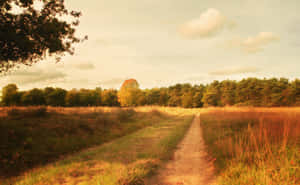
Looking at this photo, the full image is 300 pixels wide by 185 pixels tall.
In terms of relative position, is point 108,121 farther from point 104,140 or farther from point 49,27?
point 49,27

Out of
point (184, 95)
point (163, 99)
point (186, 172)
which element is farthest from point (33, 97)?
point (184, 95)

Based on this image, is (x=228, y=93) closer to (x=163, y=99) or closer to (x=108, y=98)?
(x=163, y=99)

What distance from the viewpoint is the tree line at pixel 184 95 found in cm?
4988

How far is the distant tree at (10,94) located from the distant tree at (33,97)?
1.77 metres

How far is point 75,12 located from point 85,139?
737 centimetres

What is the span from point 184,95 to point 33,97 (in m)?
63.9

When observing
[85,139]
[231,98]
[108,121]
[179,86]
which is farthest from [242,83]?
[85,139]

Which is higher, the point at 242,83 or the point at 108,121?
the point at 242,83

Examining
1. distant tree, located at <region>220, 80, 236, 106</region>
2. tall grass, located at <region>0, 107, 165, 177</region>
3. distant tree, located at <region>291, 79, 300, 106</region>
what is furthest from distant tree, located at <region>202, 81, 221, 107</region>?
tall grass, located at <region>0, 107, 165, 177</region>

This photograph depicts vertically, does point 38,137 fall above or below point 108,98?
below

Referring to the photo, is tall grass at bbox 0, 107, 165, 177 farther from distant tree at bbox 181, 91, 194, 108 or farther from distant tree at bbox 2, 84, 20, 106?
distant tree at bbox 181, 91, 194, 108

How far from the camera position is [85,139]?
1010 cm

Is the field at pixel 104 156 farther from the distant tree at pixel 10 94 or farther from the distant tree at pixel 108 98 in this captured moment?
the distant tree at pixel 108 98

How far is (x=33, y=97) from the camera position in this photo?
54375 millimetres
